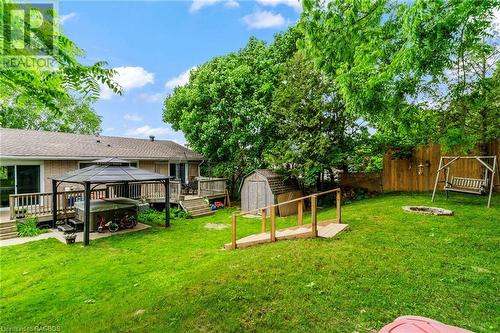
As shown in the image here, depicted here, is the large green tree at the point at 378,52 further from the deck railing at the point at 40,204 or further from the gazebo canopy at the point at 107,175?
the deck railing at the point at 40,204

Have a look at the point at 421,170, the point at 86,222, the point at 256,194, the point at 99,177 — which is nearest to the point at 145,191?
the point at 99,177

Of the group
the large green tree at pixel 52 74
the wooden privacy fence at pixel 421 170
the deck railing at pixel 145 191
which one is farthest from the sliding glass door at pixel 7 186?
the wooden privacy fence at pixel 421 170

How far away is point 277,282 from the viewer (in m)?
4.63

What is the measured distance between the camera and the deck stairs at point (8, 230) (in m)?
9.42

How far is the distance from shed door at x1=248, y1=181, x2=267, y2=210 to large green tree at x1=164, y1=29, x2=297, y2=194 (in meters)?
2.42

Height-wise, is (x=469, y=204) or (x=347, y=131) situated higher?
(x=347, y=131)

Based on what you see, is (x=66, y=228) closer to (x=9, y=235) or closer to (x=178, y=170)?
(x=9, y=235)

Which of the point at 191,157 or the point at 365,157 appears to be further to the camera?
the point at 191,157

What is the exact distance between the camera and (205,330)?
3.50 m

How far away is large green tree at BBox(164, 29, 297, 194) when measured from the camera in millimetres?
15914

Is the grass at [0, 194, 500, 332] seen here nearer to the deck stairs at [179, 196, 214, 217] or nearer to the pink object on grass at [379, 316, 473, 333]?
the pink object on grass at [379, 316, 473, 333]

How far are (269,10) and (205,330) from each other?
11890mm

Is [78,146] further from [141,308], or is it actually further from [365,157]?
[365,157]

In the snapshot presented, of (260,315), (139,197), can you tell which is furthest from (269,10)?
(260,315)
